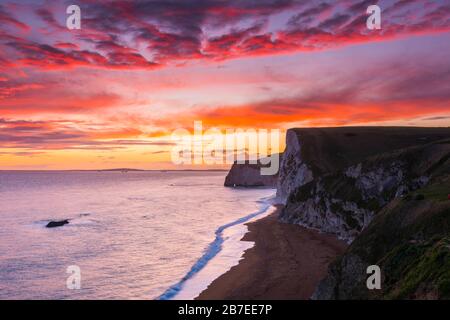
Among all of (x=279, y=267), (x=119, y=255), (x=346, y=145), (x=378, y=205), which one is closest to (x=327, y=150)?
(x=346, y=145)

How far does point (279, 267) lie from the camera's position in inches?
1185

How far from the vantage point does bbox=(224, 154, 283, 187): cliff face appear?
170 metres

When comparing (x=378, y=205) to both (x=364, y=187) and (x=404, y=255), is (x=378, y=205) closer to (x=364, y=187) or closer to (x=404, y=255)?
(x=364, y=187)

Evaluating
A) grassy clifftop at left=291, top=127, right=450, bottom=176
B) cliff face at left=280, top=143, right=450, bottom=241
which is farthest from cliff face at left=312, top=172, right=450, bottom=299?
grassy clifftop at left=291, top=127, right=450, bottom=176

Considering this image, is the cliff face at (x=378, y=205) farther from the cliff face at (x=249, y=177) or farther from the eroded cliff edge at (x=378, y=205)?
the cliff face at (x=249, y=177)

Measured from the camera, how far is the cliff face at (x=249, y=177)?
557ft

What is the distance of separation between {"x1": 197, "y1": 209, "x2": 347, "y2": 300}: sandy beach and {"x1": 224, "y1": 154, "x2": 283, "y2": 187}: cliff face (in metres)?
123

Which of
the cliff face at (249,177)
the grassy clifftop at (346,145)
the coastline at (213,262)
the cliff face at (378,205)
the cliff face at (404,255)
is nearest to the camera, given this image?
the cliff face at (404,255)

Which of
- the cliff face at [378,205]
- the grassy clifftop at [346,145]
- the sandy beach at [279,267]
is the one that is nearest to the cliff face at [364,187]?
the cliff face at [378,205]

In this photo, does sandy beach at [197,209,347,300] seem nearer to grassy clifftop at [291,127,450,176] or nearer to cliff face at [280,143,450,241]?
cliff face at [280,143,450,241]

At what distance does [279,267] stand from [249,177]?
143 m

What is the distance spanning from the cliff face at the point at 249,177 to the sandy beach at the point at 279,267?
12308 cm
